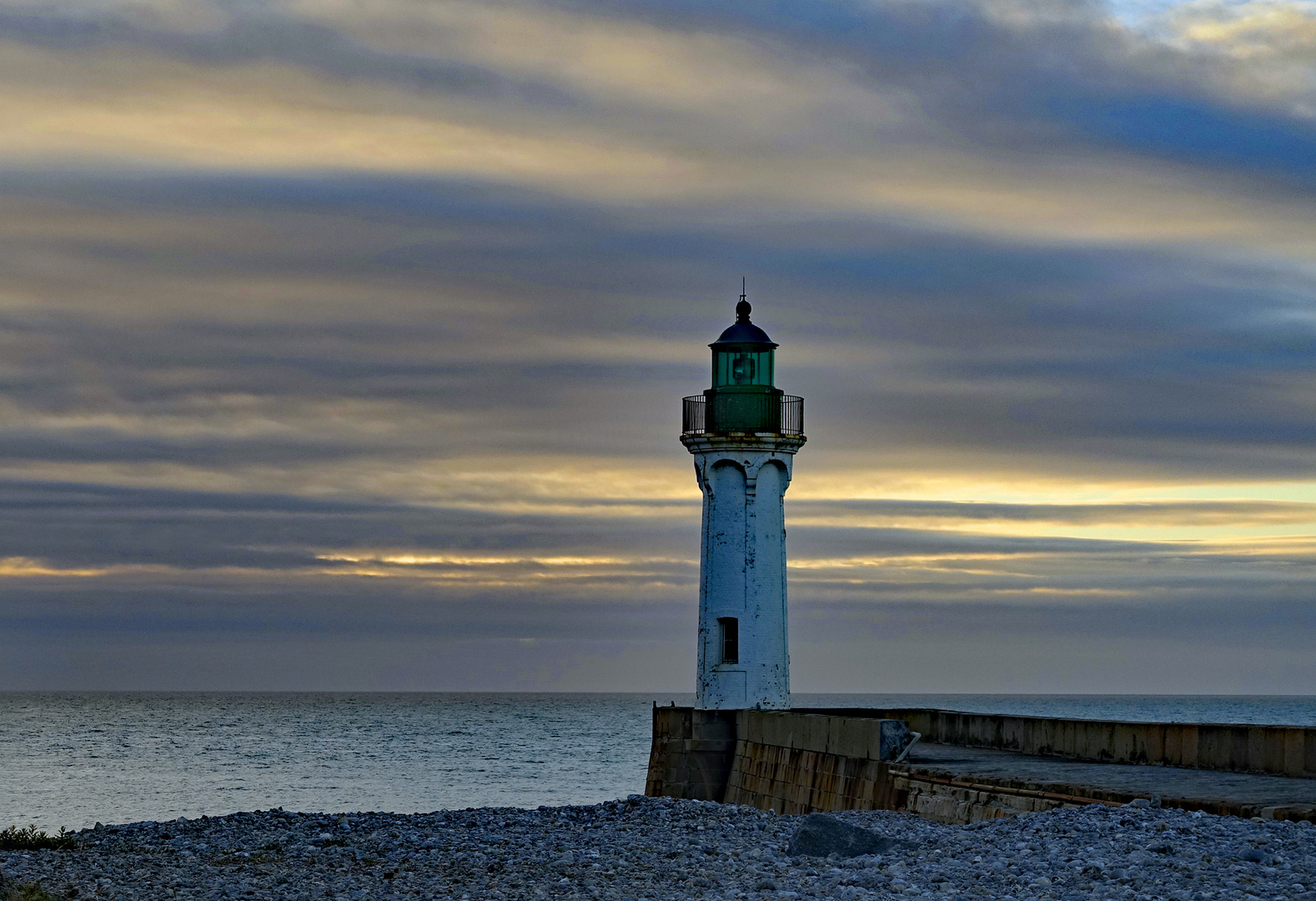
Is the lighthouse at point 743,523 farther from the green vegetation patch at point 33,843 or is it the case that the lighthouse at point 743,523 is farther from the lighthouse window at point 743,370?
the green vegetation patch at point 33,843

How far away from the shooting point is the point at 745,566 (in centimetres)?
3053

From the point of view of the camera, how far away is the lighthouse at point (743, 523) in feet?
99.7

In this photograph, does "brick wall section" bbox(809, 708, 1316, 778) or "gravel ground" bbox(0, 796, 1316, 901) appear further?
"brick wall section" bbox(809, 708, 1316, 778)

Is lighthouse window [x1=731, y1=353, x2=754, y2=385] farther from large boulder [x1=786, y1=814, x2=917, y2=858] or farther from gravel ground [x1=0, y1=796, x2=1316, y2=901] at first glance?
large boulder [x1=786, y1=814, x2=917, y2=858]

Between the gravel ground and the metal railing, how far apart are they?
1296cm

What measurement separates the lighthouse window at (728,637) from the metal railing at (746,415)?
388 centimetres

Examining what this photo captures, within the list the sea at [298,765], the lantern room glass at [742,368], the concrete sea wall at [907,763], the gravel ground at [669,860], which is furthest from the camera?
the sea at [298,765]

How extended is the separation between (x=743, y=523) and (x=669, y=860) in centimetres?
1588

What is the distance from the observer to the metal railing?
102ft

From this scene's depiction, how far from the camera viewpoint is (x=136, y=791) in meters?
52.0

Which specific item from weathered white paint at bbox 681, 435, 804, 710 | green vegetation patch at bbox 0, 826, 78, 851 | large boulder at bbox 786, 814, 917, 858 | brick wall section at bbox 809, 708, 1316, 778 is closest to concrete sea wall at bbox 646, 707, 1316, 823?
brick wall section at bbox 809, 708, 1316, 778

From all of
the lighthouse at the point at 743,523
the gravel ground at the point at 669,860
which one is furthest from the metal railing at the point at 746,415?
the gravel ground at the point at 669,860

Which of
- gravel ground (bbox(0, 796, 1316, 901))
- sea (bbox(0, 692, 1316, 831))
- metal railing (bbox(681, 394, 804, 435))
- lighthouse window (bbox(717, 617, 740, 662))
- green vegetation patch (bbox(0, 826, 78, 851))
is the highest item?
metal railing (bbox(681, 394, 804, 435))

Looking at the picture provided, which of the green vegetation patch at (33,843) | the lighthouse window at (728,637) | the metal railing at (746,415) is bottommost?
the green vegetation patch at (33,843)
